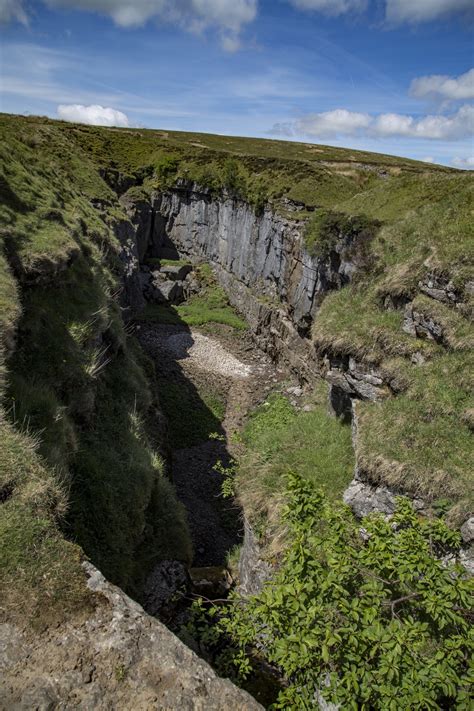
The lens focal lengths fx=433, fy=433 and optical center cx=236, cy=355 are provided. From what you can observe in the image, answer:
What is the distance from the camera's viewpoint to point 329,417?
808 inches

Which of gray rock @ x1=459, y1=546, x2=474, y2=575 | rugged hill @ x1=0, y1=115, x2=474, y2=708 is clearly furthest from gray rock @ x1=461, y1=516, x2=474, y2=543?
rugged hill @ x1=0, y1=115, x2=474, y2=708

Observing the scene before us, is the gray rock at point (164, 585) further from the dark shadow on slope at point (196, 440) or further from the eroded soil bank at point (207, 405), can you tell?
the dark shadow on slope at point (196, 440)

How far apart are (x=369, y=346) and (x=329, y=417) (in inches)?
197

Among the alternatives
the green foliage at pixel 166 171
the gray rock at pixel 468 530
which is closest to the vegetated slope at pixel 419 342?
the gray rock at pixel 468 530

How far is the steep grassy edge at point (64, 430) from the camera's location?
25.2ft

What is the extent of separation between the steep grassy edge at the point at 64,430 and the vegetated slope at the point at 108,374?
0.15 ft

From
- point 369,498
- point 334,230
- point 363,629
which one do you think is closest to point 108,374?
point 369,498

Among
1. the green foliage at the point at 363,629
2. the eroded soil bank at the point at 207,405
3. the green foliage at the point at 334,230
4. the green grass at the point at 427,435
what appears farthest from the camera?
the green foliage at the point at 334,230

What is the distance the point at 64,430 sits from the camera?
12.2 metres

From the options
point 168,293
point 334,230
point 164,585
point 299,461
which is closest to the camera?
point 164,585

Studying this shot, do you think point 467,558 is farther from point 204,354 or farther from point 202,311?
point 202,311

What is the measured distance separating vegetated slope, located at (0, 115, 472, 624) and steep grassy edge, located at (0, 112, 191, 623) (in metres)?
0.05

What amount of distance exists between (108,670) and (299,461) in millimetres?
11533

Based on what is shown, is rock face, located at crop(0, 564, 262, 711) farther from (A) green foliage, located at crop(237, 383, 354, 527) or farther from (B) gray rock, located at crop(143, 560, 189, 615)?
(A) green foliage, located at crop(237, 383, 354, 527)
